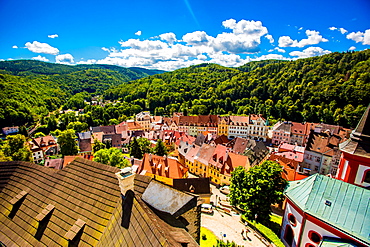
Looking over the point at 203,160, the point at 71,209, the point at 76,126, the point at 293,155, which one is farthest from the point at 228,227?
the point at 76,126

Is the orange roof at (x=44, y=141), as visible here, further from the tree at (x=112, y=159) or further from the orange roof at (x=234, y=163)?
the orange roof at (x=234, y=163)

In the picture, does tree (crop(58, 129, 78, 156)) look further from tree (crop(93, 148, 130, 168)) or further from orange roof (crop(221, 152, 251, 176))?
orange roof (crop(221, 152, 251, 176))

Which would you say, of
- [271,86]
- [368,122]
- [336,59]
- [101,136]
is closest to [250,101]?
[271,86]

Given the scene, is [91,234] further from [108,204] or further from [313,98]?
[313,98]

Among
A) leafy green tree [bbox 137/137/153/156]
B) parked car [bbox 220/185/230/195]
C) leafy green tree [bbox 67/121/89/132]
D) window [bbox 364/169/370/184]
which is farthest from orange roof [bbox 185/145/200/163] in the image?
leafy green tree [bbox 67/121/89/132]

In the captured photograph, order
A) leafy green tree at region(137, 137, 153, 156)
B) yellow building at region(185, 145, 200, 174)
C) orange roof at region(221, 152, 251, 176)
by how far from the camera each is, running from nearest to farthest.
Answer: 1. orange roof at region(221, 152, 251, 176)
2. yellow building at region(185, 145, 200, 174)
3. leafy green tree at region(137, 137, 153, 156)
